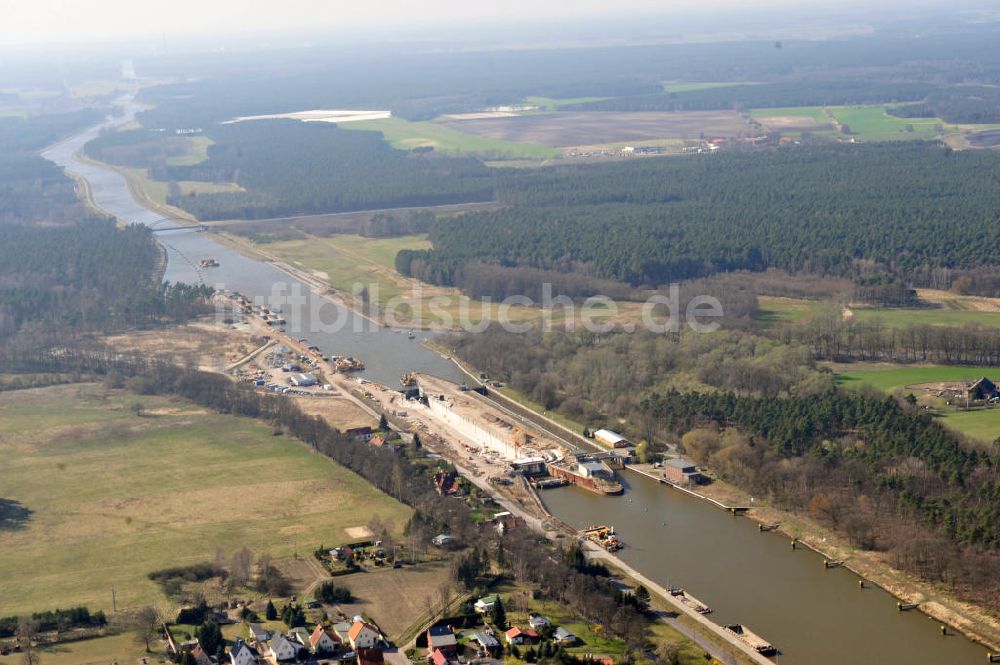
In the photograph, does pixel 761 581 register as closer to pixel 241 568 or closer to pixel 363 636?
pixel 363 636

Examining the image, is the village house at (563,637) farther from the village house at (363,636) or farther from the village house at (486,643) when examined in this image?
the village house at (363,636)

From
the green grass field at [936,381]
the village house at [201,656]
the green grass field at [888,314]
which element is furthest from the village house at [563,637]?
the green grass field at [888,314]

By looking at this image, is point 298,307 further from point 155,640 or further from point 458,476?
point 155,640

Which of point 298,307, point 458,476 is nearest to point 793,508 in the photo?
point 458,476

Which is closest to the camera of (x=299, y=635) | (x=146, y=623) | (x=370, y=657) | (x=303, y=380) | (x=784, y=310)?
(x=370, y=657)

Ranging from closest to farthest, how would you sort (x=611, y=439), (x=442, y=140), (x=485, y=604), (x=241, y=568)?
(x=485, y=604)
(x=241, y=568)
(x=611, y=439)
(x=442, y=140)

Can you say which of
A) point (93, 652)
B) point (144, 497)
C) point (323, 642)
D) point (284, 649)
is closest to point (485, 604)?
point (323, 642)
